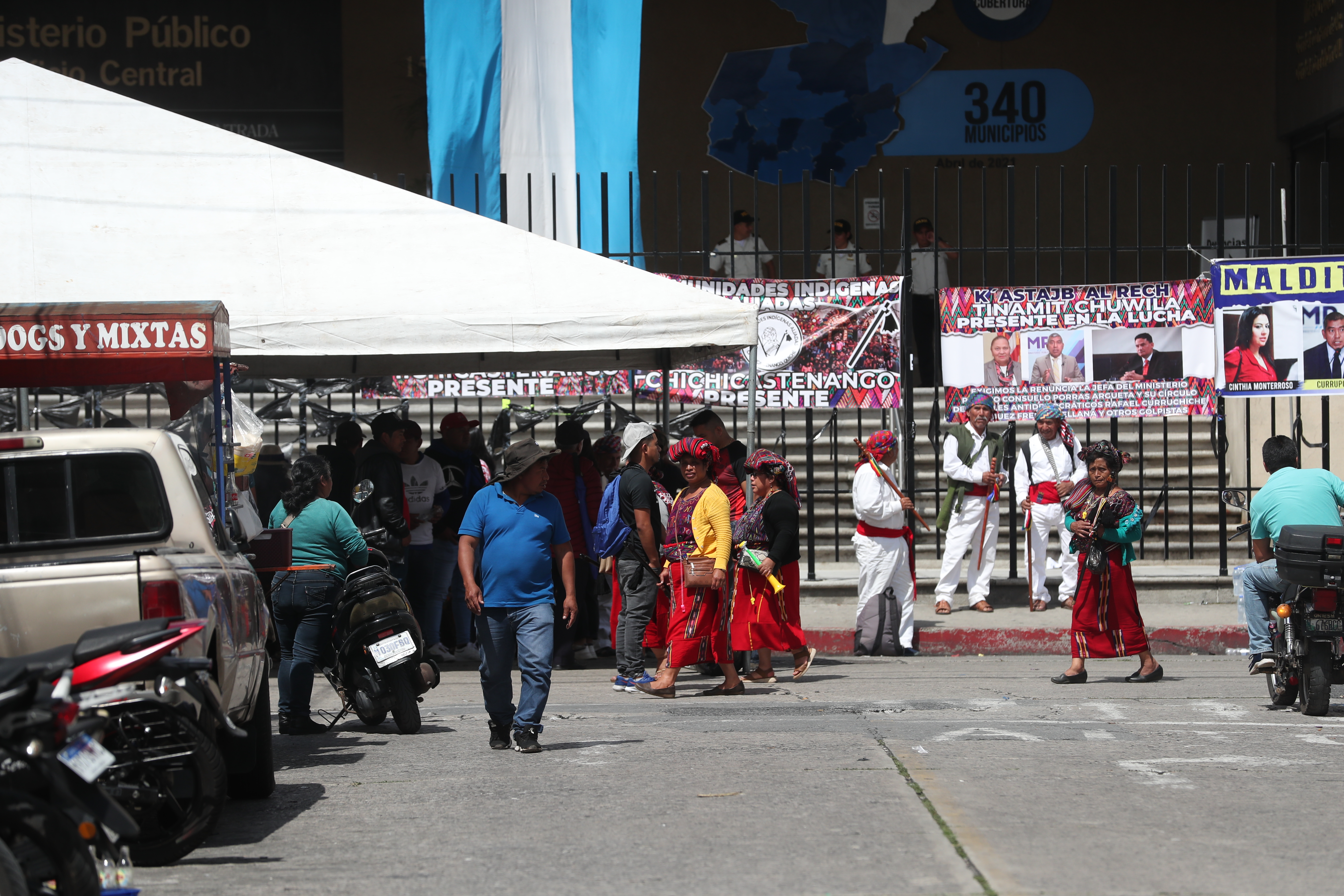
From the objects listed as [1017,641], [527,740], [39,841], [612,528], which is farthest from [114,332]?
[1017,641]

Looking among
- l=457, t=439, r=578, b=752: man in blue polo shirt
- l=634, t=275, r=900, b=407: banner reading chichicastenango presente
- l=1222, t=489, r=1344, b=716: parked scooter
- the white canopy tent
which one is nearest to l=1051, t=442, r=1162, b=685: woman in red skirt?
l=1222, t=489, r=1344, b=716: parked scooter

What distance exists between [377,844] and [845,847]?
180cm

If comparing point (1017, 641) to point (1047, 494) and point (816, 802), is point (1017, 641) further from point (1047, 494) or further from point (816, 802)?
point (816, 802)

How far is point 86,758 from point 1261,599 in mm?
7229

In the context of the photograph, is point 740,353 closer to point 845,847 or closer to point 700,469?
point 700,469

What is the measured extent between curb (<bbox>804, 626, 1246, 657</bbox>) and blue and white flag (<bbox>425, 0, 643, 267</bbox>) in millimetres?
4146

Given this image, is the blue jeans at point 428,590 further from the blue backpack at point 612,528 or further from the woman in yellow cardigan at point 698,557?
the woman in yellow cardigan at point 698,557

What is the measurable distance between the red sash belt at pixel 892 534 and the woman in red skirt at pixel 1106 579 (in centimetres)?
166

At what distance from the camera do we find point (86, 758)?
452 centimetres

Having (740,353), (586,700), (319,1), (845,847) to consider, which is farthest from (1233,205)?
(845,847)

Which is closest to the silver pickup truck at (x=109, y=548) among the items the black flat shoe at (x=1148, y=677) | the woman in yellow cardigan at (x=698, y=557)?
the woman in yellow cardigan at (x=698, y=557)

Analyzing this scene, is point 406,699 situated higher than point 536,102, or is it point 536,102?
point 536,102

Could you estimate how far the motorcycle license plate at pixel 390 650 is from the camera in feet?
27.6

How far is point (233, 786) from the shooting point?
22.2 ft
